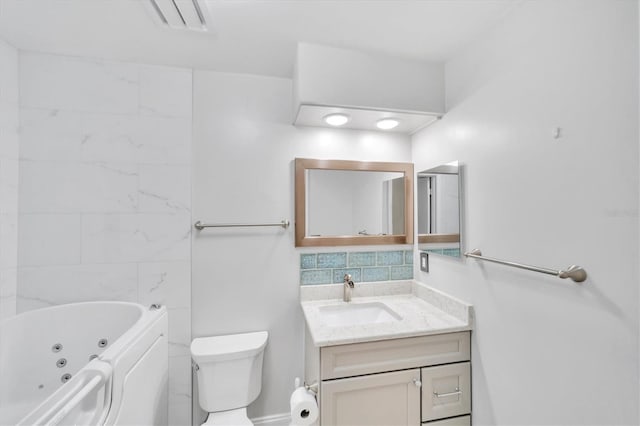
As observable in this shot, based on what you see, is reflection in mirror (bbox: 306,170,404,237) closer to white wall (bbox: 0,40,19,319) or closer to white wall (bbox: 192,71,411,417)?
white wall (bbox: 192,71,411,417)

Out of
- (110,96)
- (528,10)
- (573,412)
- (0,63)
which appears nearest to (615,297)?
(573,412)

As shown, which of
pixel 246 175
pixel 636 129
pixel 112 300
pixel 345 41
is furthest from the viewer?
pixel 246 175

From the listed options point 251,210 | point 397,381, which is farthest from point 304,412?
point 251,210

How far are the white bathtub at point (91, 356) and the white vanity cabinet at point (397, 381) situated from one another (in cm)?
86

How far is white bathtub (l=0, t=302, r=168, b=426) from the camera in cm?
114

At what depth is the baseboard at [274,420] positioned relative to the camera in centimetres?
171

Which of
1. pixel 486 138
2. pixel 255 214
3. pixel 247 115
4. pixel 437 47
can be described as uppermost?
pixel 437 47

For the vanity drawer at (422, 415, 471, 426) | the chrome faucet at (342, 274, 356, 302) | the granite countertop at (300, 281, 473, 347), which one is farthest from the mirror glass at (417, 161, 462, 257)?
the vanity drawer at (422, 415, 471, 426)

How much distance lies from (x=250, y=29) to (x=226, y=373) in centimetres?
191

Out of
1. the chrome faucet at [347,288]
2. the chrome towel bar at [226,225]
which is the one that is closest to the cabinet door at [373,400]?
the chrome faucet at [347,288]

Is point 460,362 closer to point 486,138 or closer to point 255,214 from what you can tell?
point 486,138

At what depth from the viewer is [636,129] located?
760 millimetres

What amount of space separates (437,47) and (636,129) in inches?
40.6

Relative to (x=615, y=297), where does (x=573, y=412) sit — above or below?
below
